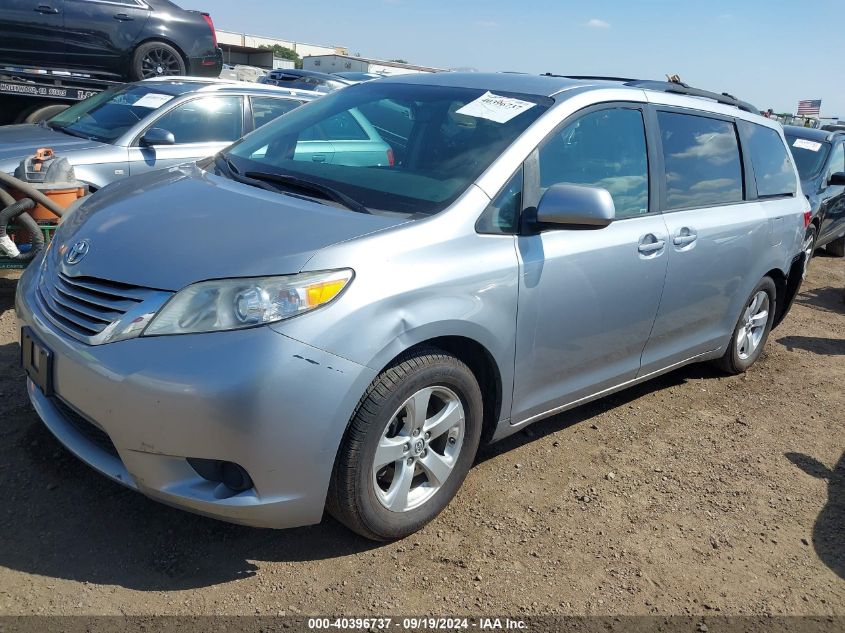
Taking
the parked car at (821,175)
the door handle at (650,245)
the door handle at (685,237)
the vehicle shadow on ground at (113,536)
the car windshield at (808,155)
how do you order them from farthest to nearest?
the car windshield at (808,155)
the parked car at (821,175)
the door handle at (685,237)
the door handle at (650,245)
the vehicle shadow on ground at (113,536)

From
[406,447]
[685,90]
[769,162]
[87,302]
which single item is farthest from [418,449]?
[769,162]

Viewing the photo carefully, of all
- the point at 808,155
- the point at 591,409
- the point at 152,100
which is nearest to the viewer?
the point at 591,409

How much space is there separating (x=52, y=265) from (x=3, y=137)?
12.6 feet

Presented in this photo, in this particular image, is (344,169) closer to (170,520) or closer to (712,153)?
(170,520)

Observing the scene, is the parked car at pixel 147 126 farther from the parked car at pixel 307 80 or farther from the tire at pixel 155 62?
the parked car at pixel 307 80

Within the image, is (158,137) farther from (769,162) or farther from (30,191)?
(769,162)

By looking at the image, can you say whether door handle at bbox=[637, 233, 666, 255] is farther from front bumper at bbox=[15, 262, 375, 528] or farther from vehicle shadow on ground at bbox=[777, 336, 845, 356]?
vehicle shadow on ground at bbox=[777, 336, 845, 356]

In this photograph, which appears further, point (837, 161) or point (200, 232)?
point (837, 161)

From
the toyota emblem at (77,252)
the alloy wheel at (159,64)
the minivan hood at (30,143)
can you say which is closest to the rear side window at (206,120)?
the minivan hood at (30,143)

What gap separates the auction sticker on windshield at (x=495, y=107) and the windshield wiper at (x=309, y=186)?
30.4 inches

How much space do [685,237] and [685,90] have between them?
3.25 feet

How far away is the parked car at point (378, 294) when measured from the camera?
2.30 metres

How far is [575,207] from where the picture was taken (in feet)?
9.48

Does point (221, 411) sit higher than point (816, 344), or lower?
higher
